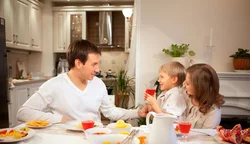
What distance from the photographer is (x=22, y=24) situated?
4055 mm

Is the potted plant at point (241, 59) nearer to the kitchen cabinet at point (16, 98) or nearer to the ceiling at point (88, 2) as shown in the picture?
the ceiling at point (88, 2)

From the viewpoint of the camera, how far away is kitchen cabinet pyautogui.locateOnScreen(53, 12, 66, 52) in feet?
16.4

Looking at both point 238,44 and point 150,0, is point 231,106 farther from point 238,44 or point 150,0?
point 150,0

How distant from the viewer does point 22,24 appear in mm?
4055

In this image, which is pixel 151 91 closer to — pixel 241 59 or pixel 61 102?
pixel 61 102

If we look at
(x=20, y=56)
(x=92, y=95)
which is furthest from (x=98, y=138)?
(x=20, y=56)

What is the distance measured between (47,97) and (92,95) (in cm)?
33

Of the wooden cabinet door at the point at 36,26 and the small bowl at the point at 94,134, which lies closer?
the small bowl at the point at 94,134

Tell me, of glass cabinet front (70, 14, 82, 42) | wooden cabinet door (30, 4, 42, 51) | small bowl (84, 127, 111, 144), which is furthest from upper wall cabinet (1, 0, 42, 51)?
small bowl (84, 127, 111, 144)

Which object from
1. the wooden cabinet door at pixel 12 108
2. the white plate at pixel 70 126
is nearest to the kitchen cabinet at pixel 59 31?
the wooden cabinet door at pixel 12 108

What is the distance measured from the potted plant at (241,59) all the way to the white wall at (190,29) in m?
0.20

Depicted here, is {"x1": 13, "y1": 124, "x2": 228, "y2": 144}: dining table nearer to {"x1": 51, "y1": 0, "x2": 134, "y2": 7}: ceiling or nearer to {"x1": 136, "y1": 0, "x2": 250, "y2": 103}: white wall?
{"x1": 136, "y1": 0, "x2": 250, "y2": 103}: white wall

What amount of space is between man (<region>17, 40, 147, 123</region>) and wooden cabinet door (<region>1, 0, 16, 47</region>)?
2469mm

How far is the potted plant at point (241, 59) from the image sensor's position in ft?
9.23
